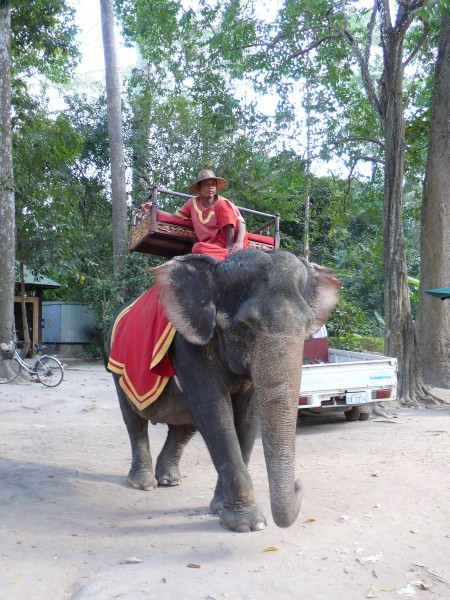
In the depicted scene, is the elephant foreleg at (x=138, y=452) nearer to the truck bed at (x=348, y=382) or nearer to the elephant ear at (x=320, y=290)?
the elephant ear at (x=320, y=290)

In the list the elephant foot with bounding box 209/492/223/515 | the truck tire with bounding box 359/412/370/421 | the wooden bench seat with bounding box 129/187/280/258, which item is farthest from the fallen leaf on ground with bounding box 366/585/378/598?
the truck tire with bounding box 359/412/370/421

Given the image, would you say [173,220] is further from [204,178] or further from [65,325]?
[65,325]

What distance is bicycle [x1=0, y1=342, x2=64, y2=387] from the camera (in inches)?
558

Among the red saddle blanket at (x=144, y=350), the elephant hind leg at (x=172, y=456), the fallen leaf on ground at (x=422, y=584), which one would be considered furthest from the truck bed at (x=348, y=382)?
the fallen leaf on ground at (x=422, y=584)

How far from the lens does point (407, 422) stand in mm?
10219

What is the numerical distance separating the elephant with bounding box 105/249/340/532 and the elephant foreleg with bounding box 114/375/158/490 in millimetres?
1114

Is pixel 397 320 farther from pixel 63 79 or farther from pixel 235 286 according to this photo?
pixel 63 79

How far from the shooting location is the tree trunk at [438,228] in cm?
1335

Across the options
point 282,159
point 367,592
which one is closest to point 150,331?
point 367,592

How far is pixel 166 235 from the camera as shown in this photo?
237 inches

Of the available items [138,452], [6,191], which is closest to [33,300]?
[6,191]

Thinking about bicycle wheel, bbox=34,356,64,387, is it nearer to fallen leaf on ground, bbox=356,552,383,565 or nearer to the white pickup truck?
the white pickup truck

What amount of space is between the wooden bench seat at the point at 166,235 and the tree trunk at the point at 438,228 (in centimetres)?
786

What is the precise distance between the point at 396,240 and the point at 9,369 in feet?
27.1
